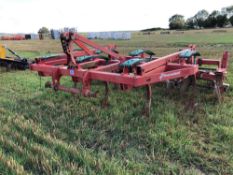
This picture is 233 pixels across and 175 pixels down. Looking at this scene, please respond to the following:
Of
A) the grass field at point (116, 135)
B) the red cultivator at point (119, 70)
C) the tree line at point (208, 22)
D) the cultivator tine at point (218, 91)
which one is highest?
the tree line at point (208, 22)

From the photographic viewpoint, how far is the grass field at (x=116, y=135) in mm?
2637

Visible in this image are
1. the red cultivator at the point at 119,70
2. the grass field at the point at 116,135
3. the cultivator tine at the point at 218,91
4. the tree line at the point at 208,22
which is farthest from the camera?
the tree line at the point at 208,22

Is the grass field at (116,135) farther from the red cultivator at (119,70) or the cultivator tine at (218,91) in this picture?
the red cultivator at (119,70)

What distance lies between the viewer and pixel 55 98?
5.12 metres

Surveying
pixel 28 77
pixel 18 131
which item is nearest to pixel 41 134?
pixel 18 131

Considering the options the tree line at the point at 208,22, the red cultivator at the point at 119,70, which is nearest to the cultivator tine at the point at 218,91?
the red cultivator at the point at 119,70

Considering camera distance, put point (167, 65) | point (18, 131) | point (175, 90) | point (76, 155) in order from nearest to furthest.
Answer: point (76, 155), point (18, 131), point (167, 65), point (175, 90)

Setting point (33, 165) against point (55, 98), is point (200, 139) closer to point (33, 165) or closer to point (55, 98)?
point (33, 165)

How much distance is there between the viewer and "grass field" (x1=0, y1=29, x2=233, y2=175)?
264cm

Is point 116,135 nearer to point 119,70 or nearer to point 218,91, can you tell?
point 119,70

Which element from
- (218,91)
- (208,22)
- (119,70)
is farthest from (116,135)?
(208,22)

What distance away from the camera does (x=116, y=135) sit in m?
3.46

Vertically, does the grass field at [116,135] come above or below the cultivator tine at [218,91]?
below

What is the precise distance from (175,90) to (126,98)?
3.85 ft
